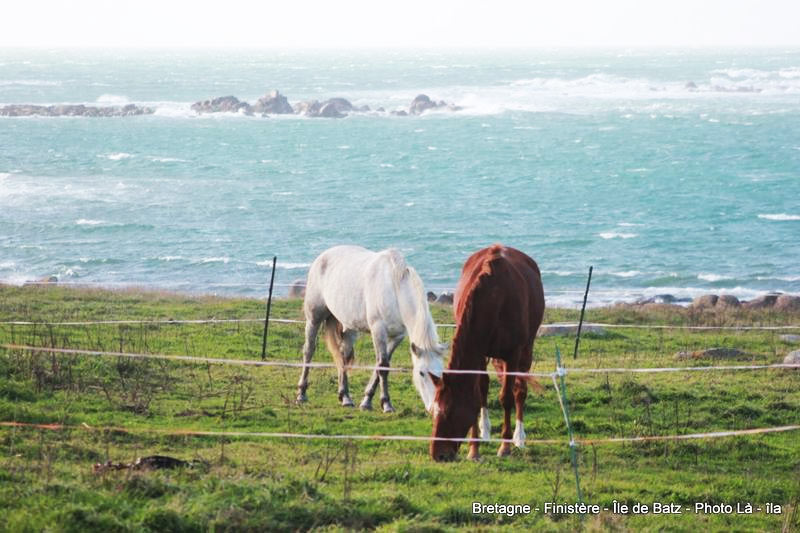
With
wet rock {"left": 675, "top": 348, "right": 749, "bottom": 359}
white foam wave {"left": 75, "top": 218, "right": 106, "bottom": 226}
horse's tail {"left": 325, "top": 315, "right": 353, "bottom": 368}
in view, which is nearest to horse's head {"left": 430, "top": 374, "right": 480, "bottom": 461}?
horse's tail {"left": 325, "top": 315, "right": 353, "bottom": 368}

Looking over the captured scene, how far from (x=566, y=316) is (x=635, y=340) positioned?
491 cm

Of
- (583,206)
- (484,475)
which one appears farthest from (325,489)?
(583,206)

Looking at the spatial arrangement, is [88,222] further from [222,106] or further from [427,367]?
[222,106]

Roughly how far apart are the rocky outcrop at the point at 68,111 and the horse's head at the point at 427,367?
111228 millimetres

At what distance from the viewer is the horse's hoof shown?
39.5 ft

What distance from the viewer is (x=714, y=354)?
19.6 metres

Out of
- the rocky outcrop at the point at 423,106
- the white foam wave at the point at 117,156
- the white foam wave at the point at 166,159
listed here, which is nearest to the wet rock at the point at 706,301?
the white foam wave at the point at 166,159

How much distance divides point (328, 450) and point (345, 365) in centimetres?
341

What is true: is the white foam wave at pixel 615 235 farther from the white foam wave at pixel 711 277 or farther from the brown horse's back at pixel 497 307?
the brown horse's back at pixel 497 307

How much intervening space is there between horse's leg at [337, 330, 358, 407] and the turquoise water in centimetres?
1014

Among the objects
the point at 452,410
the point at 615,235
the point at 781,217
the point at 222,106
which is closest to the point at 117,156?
the point at 615,235

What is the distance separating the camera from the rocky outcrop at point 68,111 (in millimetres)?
117369

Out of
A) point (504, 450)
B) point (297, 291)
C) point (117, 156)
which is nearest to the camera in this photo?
point (504, 450)

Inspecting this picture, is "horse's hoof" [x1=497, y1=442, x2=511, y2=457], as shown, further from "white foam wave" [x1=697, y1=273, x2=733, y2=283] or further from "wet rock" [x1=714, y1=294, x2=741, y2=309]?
"white foam wave" [x1=697, y1=273, x2=733, y2=283]
